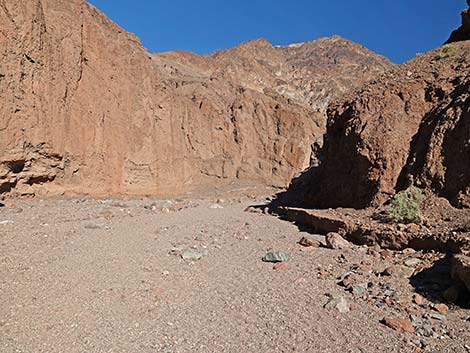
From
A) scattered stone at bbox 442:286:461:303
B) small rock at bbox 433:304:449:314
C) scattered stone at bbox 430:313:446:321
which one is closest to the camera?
scattered stone at bbox 430:313:446:321

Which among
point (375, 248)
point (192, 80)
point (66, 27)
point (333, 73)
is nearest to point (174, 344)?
point (375, 248)

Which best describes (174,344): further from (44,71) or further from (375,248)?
(44,71)

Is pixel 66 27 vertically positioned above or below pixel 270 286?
above

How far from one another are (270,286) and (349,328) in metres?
1.62

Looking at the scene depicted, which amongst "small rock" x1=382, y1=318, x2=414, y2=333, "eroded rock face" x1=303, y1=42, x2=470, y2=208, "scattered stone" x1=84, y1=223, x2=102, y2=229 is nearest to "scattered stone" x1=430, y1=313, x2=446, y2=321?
"small rock" x1=382, y1=318, x2=414, y2=333

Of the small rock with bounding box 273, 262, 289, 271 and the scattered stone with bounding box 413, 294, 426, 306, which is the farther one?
the small rock with bounding box 273, 262, 289, 271

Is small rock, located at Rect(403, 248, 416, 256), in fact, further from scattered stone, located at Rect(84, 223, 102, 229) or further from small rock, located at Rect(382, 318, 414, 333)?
scattered stone, located at Rect(84, 223, 102, 229)

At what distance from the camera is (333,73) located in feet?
218

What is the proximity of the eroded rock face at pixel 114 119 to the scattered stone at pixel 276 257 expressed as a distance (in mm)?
11235

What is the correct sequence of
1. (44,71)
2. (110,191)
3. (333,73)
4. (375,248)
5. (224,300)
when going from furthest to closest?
(333,73) < (110,191) < (44,71) < (375,248) < (224,300)

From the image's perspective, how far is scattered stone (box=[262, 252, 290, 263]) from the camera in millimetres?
6949

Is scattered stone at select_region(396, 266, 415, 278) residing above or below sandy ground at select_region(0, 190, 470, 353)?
above

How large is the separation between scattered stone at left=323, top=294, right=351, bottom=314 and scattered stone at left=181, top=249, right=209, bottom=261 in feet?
9.93

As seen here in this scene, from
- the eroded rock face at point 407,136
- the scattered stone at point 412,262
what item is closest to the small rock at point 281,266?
the scattered stone at point 412,262
